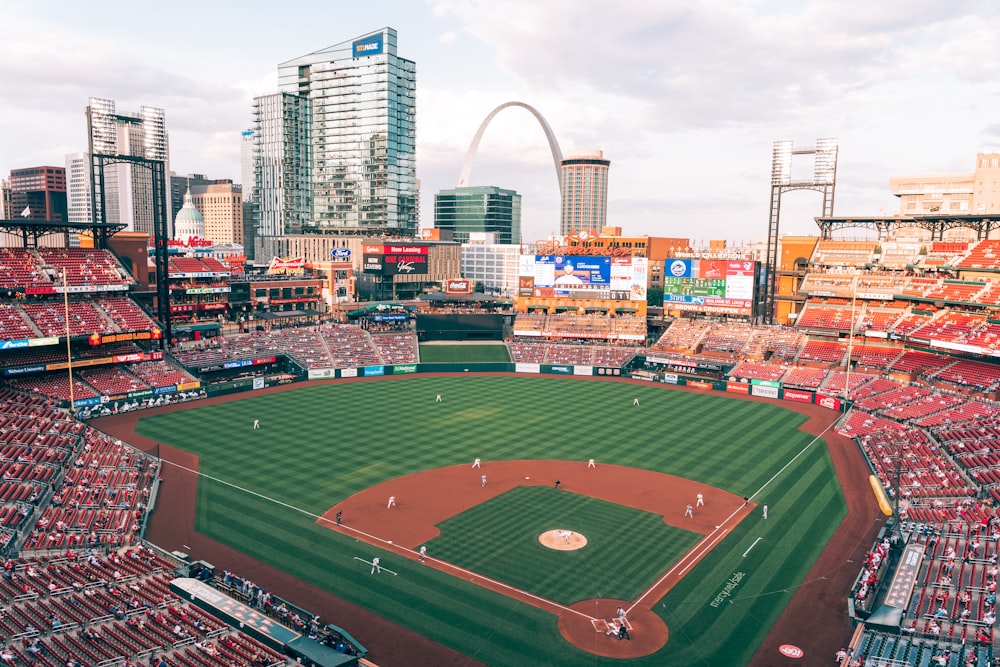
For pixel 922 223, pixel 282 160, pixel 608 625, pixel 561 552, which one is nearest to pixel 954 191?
pixel 922 223

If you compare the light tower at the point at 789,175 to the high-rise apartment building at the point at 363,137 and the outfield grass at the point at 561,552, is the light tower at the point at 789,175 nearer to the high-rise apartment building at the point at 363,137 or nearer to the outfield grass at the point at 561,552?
the outfield grass at the point at 561,552

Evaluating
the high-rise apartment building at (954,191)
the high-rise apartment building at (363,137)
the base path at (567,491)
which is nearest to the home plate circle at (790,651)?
the base path at (567,491)

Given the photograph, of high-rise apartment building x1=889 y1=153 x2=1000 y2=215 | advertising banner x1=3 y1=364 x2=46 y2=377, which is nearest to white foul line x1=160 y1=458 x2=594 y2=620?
advertising banner x1=3 y1=364 x2=46 y2=377

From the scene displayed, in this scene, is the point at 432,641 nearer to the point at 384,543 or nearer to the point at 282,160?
the point at 384,543

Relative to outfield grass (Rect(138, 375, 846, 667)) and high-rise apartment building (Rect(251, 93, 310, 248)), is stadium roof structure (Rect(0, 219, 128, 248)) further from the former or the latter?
high-rise apartment building (Rect(251, 93, 310, 248))

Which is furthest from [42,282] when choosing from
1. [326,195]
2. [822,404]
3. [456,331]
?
[326,195]

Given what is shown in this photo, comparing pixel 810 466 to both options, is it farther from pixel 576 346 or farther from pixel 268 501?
pixel 576 346

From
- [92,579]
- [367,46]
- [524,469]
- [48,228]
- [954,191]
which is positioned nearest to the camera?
[92,579]

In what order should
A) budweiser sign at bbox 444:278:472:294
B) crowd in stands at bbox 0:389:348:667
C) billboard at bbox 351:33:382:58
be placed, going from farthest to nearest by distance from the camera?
1. billboard at bbox 351:33:382:58
2. budweiser sign at bbox 444:278:472:294
3. crowd in stands at bbox 0:389:348:667
